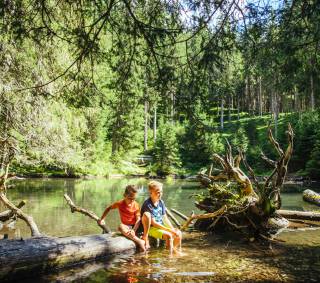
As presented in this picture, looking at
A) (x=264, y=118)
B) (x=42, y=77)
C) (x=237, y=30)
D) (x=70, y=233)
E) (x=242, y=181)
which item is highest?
(x=264, y=118)

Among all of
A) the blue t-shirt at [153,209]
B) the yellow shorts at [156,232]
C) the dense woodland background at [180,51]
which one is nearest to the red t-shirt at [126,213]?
Answer: the blue t-shirt at [153,209]

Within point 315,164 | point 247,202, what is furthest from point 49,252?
point 315,164

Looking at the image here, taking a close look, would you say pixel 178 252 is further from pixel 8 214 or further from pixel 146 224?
pixel 8 214

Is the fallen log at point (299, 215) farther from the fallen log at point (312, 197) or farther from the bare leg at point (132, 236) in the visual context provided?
the fallen log at point (312, 197)

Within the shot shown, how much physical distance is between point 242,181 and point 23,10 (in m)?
6.88

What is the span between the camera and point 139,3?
5469mm

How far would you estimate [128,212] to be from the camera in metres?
8.33

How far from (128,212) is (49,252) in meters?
2.11

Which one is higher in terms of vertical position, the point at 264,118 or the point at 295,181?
the point at 264,118

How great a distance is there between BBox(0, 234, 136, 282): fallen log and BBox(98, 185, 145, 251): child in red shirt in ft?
0.61

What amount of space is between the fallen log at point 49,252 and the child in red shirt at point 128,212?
18 cm

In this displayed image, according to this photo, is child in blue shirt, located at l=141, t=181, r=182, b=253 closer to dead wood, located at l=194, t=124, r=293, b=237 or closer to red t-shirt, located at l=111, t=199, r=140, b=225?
red t-shirt, located at l=111, t=199, r=140, b=225

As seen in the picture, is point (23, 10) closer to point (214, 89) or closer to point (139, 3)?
point (139, 3)

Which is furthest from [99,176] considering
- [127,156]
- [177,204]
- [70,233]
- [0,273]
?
[0,273]
